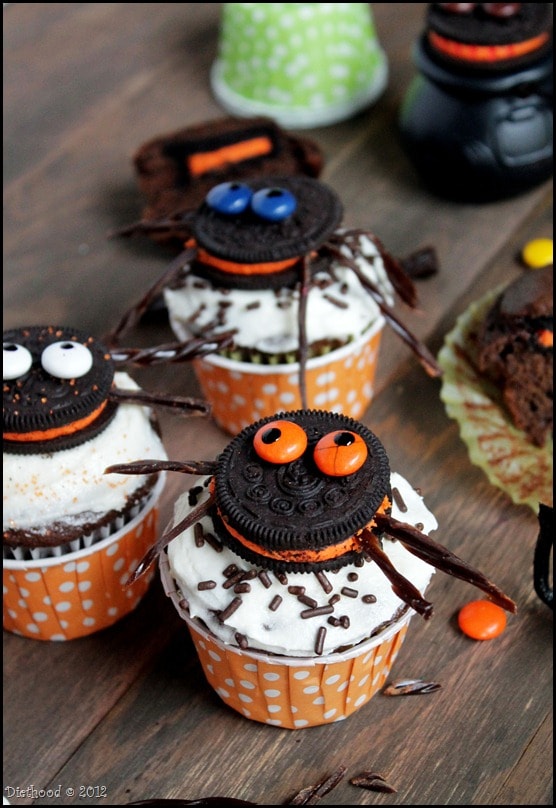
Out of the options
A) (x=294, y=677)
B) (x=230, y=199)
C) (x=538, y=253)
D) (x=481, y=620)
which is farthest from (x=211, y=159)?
(x=294, y=677)

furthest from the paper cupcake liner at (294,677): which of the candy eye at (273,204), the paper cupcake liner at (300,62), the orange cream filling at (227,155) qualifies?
the paper cupcake liner at (300,62)

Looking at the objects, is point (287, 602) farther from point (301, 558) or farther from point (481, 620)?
point (481, 620)

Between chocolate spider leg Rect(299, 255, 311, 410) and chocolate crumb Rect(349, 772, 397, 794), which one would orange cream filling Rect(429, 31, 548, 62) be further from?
chocolate crumb Rect(349, 772, 397, 794)

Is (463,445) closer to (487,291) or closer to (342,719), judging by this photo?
Result: (487,291)

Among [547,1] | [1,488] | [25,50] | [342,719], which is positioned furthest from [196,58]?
[342,719]

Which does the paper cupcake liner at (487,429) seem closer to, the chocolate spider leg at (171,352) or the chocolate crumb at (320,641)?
the chocolate spider leg at (171,352)

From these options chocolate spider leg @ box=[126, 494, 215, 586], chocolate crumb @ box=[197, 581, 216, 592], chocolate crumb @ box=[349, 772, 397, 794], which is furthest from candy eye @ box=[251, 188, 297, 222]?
chocolate crumb @ box=[349, 772, 397, 794]
